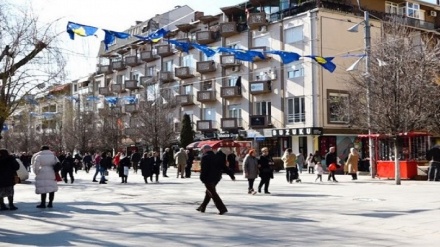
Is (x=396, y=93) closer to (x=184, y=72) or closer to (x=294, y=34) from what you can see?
(x=294, y=34)

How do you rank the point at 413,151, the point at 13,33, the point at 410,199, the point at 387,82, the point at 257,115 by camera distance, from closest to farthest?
the point at 410,199 → the point at 13,33 → the point at 387,82 → the point at 413,151 → the point at 257,115

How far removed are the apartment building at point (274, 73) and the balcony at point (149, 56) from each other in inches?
32.0

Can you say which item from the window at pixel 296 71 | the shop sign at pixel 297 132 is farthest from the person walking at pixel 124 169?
the window at pixel 296 71

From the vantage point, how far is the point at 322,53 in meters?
42.2

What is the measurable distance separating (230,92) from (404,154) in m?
25.8

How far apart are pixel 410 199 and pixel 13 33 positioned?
12.8 m

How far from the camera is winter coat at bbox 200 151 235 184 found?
12406 millimetres

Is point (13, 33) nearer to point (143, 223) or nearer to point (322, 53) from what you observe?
point (143, 223)

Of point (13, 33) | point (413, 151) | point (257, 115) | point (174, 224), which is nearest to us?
point (174, 224)

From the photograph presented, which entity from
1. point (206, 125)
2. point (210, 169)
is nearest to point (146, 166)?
point (210, 169)

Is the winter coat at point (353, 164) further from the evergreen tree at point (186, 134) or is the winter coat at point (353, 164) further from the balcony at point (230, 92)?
the balcony at point (230, 92)

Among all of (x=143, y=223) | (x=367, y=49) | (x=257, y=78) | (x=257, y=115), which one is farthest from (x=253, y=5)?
(x=143, y=223)

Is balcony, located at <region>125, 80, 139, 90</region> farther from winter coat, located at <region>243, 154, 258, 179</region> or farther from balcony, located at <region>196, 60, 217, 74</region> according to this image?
winter coat, located at <region>243, 154, 258, 179</region>

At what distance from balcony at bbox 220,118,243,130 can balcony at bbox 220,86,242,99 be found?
210cm
